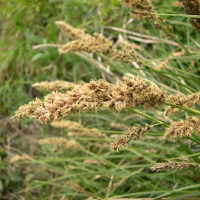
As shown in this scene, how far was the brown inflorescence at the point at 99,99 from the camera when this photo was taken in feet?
1.90

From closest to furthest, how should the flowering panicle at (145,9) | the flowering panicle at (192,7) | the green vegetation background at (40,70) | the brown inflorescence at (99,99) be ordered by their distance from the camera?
the brown inflorescence at (99,99)
the flowering panicle at (192,7)
the flowering panicle at (145,9)
the green vegetation background at (40,70)

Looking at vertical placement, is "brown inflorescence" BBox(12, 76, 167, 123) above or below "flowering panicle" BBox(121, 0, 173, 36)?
below

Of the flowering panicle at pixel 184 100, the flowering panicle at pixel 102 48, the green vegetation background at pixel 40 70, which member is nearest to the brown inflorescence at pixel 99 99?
the flowering panicle at pixel 184 100

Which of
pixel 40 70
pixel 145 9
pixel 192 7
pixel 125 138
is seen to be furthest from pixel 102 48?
pixel 40 70

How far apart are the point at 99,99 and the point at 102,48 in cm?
50

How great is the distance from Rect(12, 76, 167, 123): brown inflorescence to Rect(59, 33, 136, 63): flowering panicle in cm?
42

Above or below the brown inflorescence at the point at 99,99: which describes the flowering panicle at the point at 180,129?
below

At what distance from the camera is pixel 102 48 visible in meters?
1.03

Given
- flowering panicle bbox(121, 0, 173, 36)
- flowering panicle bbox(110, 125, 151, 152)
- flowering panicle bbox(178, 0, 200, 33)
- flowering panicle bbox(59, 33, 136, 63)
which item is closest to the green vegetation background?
flowering panicle bbox(59, 33, 136, 63)

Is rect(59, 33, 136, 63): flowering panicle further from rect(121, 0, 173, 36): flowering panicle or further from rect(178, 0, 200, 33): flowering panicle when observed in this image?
rect(178, 0, 200, 33): flowering panicle

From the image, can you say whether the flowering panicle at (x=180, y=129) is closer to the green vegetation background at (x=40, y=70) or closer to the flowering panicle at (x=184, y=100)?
the flowering panicle at (x=184, y=100)

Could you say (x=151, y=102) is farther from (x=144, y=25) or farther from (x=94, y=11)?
(x=94, y=11)

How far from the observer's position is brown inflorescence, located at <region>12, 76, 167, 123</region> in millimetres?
578

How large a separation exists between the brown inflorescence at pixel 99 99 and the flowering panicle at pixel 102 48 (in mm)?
423
